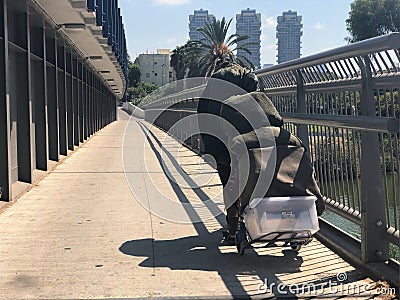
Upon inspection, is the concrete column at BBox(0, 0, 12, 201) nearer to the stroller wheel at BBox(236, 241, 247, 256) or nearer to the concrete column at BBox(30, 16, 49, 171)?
Result: the concrete column at BBox(30, 16, 49, 171)

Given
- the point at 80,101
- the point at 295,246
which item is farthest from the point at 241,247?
the point at 80,101

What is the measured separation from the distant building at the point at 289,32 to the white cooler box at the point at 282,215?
127860mm

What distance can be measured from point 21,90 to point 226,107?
20.0ft

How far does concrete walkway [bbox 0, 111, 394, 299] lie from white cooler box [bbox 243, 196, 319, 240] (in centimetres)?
45

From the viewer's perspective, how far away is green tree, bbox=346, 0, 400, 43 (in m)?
63.3

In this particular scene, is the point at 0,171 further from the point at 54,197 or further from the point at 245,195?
the point at 245,195

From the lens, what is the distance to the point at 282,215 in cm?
510

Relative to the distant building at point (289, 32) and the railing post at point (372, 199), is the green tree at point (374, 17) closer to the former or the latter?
the railing post at point (372, 199)

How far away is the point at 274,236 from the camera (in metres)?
5.14

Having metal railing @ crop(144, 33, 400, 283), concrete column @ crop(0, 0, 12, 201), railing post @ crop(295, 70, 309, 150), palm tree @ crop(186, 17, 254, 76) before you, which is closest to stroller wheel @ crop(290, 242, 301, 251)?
metal railing @ crop(144, 33, 400, 283)

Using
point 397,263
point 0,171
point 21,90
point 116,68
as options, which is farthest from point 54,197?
point 116,68

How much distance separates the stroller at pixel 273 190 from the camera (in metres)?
5.11

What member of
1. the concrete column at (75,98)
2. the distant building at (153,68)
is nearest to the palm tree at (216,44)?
the concrete column at (75,98)

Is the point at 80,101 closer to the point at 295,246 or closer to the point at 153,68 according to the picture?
the point at 295,246
